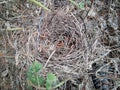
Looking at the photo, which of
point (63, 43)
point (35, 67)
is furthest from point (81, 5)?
point (35, 67)

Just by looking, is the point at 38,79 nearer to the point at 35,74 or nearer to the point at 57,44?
the point at 35,74

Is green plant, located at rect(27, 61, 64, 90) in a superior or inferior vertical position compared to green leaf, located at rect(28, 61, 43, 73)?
inferior

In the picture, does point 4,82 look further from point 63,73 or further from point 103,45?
point 103,45

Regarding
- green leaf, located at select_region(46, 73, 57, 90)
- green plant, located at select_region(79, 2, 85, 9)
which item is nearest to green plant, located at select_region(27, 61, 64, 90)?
green leaf, located at select_region(46, 73, 57, 90)

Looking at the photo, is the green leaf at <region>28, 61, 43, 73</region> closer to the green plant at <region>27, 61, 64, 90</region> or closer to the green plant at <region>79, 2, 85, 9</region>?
the green plant at <region>27, 61, 64, 90</region>

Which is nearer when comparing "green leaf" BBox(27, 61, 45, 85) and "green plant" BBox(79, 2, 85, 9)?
"green leaf" BBox(27, 61, 45, 85)

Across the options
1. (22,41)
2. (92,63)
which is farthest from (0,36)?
(92,63)
